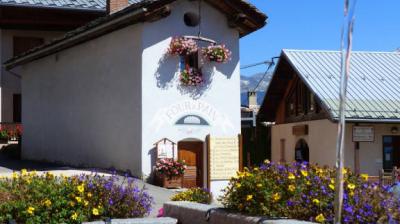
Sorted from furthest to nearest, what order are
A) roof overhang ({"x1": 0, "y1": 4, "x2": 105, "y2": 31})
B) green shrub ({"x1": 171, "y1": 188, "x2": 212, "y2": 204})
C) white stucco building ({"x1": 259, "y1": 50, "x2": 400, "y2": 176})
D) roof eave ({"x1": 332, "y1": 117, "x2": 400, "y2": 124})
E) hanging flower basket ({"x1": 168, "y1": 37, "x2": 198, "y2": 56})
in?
roof overhang ({"x1": 0, "y1": 4, "x2": 105, "y2": 31}), white stucco building ({"x1": 259, "y1": 50, "x2": 400, "y2": 176}), roof eave ({"x1": 332, "y1": 117, "x2": 400, "y2": 124}), hanging flower basket ({"x1": 168, "y1": 37, "x2": 198, "y2": 56}), green shrub ({"x1": 171, "y1": 188, "x2": 212, "y2": 204})

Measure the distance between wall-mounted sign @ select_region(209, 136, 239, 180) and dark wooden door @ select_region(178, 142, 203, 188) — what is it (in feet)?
1.60

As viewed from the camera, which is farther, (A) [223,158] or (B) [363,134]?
(B) [363,134]

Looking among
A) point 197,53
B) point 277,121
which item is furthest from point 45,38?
point 197,53

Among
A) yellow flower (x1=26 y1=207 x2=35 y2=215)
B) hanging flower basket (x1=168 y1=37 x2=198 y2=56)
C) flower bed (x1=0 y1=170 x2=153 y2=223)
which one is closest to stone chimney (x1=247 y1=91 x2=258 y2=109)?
hanging flower basket (x1=168 y1=37 x2=198 y2=56)

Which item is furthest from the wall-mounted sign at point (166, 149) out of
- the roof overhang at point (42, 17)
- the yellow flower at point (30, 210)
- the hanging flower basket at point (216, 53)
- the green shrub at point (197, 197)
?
the roof overhang at point (42, 17)

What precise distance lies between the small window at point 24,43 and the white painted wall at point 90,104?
21.0 ft

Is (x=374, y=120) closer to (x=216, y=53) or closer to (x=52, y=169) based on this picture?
(x=216, y=53)

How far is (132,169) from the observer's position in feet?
61.0

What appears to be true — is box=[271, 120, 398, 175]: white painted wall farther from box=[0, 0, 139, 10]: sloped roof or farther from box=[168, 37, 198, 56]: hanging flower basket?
box=[0, 0, 139, 10]: sloped roof

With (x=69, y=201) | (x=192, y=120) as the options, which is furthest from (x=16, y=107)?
(x=69, y=201)

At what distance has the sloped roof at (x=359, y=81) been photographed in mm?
23859

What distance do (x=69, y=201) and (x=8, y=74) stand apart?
2566 centimetres

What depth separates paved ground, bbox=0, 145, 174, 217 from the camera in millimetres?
15834

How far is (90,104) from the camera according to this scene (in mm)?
21203
